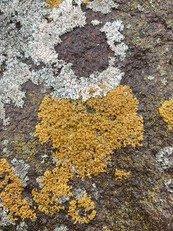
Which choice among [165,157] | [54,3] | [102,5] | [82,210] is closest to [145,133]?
[165,157]

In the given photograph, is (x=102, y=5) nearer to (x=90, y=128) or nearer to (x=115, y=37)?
(x=115, y=37)

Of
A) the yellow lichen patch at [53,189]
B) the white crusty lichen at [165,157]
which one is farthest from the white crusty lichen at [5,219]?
the white crusty lichen at [165,157]

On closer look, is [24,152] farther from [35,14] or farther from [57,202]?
[35,14]

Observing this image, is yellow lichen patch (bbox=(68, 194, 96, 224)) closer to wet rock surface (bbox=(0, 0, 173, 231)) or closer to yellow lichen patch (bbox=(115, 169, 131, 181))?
wet rock surface (bbox=(0, 0, 173, 231))

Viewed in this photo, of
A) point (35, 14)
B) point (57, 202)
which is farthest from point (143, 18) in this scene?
point (57, 202)

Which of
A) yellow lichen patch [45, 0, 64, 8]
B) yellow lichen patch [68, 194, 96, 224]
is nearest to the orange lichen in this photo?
yellow lichen patch [45, 0, 64, 8]

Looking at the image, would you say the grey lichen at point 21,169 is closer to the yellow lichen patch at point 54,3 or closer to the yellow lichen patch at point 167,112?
the yellow lichen patch at point 167,112
